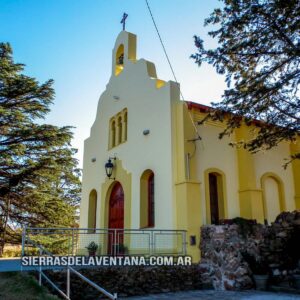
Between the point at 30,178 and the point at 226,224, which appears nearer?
the point at 226,224

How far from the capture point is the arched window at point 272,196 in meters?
12.3

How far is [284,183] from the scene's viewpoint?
42.6 feet

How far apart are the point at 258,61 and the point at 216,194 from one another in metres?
4.66

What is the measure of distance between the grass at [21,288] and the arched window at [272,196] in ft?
27.6

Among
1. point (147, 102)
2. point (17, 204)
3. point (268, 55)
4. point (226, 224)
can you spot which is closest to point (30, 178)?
point (17, 204)

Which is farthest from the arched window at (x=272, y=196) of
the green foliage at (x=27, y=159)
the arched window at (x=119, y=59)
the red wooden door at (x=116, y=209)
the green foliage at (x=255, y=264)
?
the green foliage at (x=27, y=159)

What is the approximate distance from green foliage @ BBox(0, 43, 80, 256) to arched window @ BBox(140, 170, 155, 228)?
24.9ft

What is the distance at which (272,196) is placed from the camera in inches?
500

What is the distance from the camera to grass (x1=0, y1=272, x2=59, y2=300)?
20.7 feet

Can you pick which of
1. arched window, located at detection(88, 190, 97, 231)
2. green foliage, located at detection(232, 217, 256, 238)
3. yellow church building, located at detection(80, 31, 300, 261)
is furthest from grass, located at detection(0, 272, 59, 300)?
arched window, located at detection(88, 190, 97, 231)

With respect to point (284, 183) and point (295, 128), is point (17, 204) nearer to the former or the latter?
point (284, 183)

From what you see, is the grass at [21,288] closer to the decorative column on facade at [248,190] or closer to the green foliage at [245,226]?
the green foliage at [245,226]

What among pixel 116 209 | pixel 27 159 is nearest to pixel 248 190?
pixel 116 209

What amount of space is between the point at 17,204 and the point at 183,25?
13.3 metres
